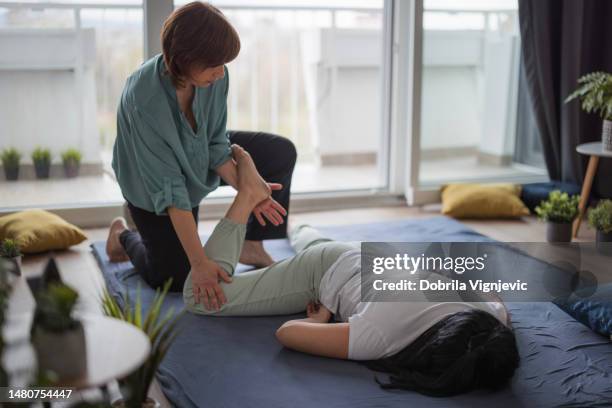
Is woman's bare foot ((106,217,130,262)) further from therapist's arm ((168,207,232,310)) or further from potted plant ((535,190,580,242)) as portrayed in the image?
potted plant ((535,190,580,242))

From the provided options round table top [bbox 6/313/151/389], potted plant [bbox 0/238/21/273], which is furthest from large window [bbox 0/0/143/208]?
round table top [bbox 6/313/151/389]

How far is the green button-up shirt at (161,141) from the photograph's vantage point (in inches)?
89.0

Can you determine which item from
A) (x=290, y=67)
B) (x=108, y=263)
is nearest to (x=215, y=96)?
(x=108, y=263)

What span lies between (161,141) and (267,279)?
20.4 inches

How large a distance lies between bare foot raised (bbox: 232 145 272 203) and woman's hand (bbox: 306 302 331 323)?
0.38 meters

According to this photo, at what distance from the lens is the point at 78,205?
3617 mm

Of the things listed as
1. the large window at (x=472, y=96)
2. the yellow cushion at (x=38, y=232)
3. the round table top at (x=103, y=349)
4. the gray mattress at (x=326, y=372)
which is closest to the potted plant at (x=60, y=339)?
the round table top at (x=103, y=349)

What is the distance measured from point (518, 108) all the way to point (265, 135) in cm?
189

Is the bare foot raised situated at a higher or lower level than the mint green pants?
higher

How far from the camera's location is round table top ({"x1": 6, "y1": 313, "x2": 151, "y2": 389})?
113 cm

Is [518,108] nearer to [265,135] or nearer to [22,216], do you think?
[265,135]

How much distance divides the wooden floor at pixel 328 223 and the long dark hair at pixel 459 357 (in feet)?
3.41

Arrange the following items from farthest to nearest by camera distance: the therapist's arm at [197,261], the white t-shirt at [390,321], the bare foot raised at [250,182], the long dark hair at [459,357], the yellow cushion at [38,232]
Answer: the yellow cushion at [38,232] → the bare foot raised at [250,182] → the therapist's arm at [197,261] → the white t-shirt at [390,321] → the long dark hair at [459,357]

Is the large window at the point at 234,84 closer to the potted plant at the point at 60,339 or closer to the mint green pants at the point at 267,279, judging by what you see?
the mint green pants at the point at 267,279
